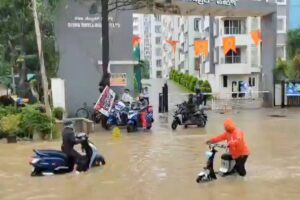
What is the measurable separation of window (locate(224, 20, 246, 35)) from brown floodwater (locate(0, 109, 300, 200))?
116 ft

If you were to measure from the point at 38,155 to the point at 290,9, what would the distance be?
45.6 metres

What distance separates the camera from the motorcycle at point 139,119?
816 inches

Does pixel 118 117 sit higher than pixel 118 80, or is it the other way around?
pixel 118 80

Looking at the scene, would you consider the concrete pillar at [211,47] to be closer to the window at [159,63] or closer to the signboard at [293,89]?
the signboard at [293,89]

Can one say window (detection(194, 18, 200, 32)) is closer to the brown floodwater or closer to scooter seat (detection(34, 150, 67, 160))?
the brown floodwater

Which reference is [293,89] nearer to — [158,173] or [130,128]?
[130,128]

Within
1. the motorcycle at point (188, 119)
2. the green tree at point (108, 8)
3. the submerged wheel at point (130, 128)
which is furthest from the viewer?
the green tree at point (108, 8)

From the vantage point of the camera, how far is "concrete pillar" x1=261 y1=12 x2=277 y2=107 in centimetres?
3322

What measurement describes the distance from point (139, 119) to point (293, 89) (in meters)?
14.7

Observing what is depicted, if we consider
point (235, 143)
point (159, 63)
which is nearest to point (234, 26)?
point (235, 143)

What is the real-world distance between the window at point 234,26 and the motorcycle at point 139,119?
33.5 m

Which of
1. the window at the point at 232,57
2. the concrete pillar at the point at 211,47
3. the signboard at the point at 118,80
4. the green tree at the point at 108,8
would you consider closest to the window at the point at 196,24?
the concrete pillar at the point at 211,47

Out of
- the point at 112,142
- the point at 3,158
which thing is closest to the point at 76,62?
the point at 112,142

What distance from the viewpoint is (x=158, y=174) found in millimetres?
11445
